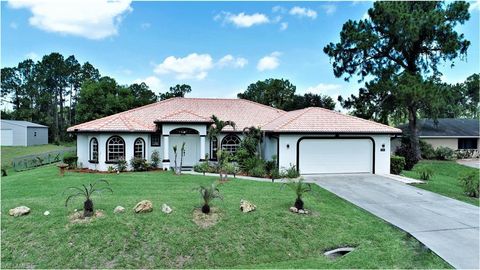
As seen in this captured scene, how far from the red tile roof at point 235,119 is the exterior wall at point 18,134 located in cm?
2635

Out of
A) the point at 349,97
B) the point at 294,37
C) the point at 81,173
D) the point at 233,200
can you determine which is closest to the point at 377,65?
the point at 349,97

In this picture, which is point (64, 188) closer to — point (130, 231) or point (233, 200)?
point (130, 231)

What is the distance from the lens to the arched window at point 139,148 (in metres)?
19.0

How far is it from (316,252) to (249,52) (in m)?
22.4

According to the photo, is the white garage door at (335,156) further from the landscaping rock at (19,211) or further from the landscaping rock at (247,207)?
the landscaping rock at (19,211)

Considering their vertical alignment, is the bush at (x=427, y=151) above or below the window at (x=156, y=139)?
below

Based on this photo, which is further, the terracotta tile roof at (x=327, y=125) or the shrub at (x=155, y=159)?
the shrub at (x=155, y=159)

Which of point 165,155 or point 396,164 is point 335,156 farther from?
point 165,155

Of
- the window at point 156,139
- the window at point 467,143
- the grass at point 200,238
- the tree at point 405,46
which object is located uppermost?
the tree at point 405,46

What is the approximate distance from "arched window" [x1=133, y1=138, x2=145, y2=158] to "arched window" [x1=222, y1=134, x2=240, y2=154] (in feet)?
16.8

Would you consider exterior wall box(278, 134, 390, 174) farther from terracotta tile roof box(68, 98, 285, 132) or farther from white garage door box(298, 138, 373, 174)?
terracotta tile roof box(68, 98, 285, 132)

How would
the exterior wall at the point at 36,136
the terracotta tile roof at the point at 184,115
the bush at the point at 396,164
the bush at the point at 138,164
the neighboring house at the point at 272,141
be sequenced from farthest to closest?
the exterior wall at the point at 36,136 < the terracotta tile roof at the point at 184,115 < the bush at the point at 396,164 < the bush at the point at 138,164 < the neighboring house at the point at 272,141

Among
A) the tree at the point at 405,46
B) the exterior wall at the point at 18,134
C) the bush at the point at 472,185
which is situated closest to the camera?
the bush at the point at 472,185

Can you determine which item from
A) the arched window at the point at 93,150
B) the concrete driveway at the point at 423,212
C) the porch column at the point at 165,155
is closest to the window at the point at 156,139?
the porch column at the point at 165,155
